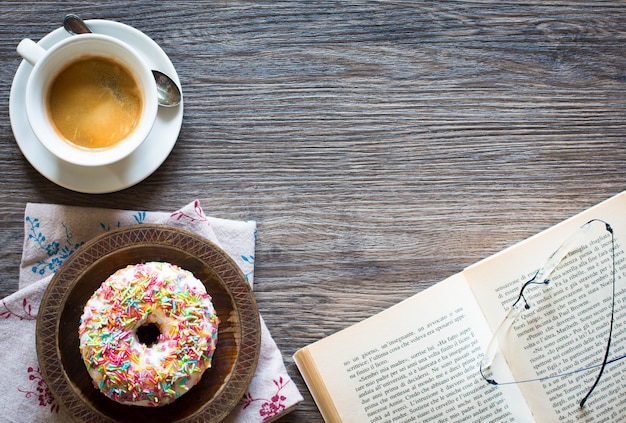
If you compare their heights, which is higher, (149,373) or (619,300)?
(149,373)

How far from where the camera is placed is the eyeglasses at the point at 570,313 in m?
1.14

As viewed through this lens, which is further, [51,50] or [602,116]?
[602,116]

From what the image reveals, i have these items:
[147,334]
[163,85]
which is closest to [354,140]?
[163,85]

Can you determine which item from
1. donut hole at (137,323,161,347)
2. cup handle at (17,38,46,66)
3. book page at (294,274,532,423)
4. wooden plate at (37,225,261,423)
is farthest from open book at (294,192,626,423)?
cup handle at (17,38,46,66)

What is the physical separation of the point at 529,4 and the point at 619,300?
0.52 metres

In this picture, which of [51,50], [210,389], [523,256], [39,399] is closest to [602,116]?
[523,256]

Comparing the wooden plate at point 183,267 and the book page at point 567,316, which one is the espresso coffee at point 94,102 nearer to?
the wooden plate at point 183,267

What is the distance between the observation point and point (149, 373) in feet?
3.22

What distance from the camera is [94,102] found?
3.50 ft

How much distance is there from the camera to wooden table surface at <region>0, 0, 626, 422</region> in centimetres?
112

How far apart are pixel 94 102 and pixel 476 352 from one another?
2.41 ft

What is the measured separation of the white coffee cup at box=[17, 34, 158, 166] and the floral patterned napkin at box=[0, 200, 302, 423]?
12cm

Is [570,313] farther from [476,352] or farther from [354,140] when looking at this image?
[354,140]

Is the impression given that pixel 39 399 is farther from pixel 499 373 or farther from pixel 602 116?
pixel 602 116
